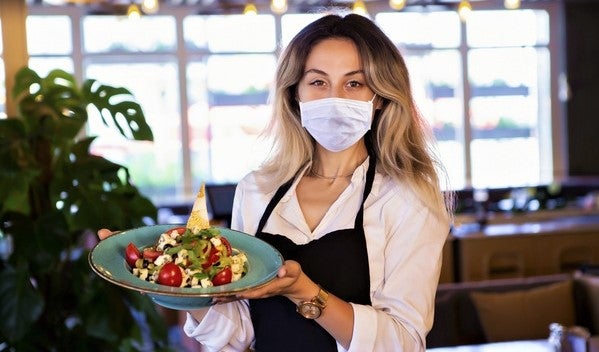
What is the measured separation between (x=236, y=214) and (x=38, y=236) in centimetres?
162

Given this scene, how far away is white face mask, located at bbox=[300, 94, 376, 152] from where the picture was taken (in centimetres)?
185

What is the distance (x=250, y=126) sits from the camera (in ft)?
40.2

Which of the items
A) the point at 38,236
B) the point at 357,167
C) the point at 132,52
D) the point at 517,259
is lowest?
the point at 517,259

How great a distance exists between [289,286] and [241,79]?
1050 cm

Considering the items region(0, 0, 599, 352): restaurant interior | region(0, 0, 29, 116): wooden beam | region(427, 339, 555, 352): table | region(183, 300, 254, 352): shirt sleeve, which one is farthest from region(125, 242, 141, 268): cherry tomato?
region(0, 0, 599, 352): restaurant interior

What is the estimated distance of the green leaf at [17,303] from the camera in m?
3.29

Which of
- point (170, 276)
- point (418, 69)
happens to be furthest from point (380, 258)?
point (418, 69)

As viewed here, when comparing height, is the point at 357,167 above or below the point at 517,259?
above

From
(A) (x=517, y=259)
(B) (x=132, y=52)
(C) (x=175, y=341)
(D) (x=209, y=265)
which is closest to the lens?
(D) (x=209, y=265)

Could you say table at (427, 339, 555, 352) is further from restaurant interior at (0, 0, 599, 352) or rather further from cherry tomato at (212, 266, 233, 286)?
restaurant interior at (0, 0, 599, 352)

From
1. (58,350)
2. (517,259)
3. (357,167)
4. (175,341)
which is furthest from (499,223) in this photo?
(357,167)

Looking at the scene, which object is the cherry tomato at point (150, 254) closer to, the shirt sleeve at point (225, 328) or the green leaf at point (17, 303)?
the shirt sleeve at point (225, 328)

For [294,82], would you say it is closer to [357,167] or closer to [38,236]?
[357,167]

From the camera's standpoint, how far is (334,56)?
1.87 metres
